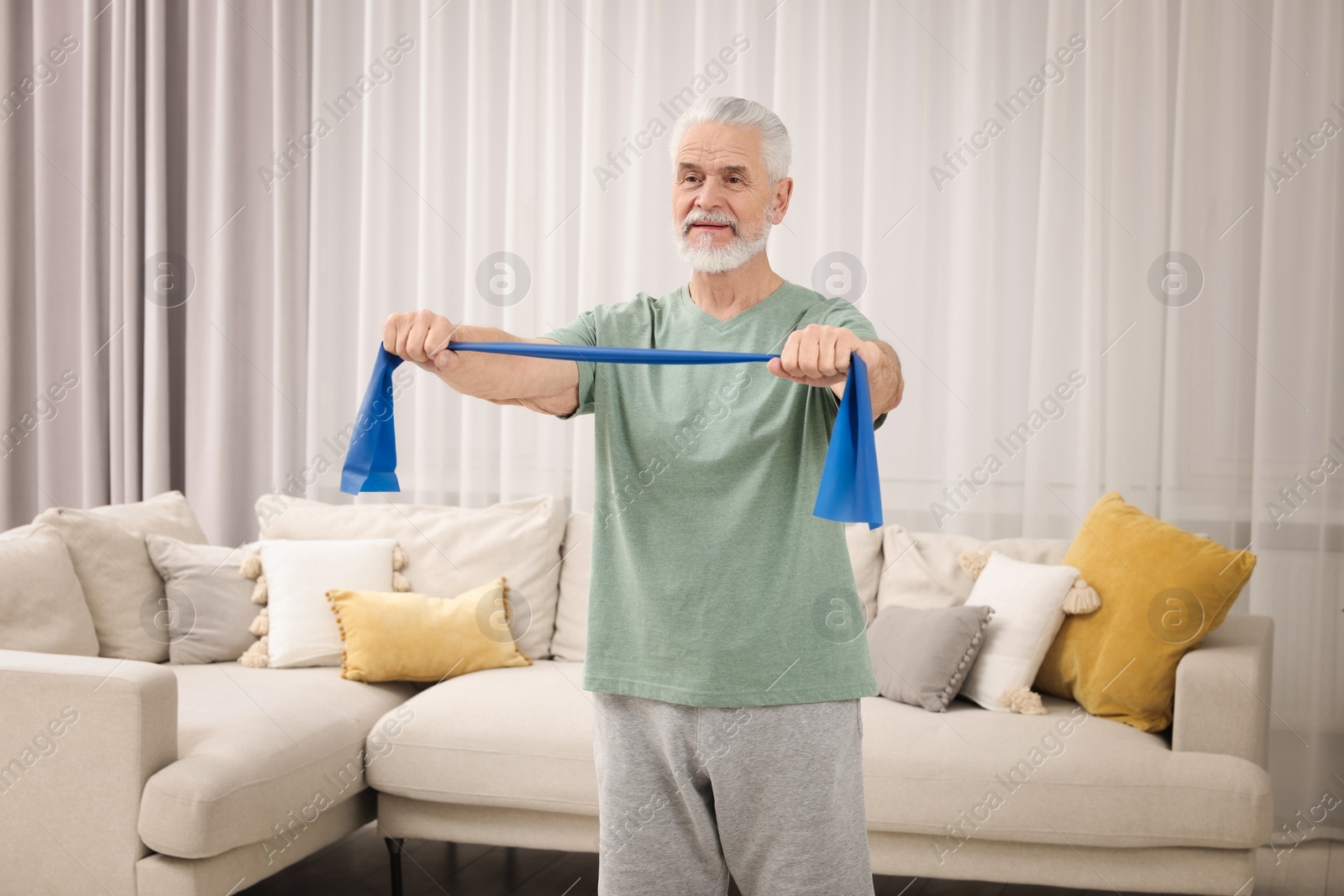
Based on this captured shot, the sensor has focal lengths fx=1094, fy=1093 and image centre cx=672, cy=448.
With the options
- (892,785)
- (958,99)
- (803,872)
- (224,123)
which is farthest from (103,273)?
(803,872)

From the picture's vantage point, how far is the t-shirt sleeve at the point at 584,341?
4.60ft

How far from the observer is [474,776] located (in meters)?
2.59

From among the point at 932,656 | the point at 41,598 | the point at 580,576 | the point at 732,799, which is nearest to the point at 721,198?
the point at 732,799

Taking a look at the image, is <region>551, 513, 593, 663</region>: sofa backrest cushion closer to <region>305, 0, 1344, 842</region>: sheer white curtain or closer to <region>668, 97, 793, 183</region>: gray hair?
<region>305, 0, 1344, 842</region>: sheer white curtain

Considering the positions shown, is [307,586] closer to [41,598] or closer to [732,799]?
[41,598]

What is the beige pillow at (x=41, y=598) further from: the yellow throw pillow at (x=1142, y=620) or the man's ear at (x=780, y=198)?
the yellow throw pillow at (x=1142, y=620)

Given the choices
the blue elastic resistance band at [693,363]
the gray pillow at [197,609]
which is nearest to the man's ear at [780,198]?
the blue elastic resistance band at [693,363]

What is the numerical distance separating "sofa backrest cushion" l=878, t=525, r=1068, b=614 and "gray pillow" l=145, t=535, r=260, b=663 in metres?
1.80

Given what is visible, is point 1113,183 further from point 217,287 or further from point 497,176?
point 217,287

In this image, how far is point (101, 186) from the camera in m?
3.99

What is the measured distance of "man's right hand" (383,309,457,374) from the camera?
131cm

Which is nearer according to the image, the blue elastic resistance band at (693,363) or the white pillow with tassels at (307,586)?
the blue elastic resistance band at (693,363)

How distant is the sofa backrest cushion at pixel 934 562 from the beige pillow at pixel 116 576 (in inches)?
78.7

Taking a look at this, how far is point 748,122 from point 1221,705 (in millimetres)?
1812
